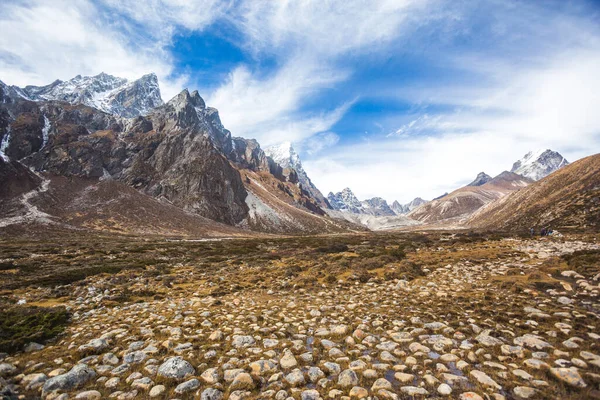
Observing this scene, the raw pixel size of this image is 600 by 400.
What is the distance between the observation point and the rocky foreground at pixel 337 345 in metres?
5.75

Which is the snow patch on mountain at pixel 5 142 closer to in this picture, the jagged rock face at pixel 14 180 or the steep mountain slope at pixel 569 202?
the jagged rock face at pixel 14 180

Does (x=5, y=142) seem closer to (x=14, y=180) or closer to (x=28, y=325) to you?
(x=14, y=180)

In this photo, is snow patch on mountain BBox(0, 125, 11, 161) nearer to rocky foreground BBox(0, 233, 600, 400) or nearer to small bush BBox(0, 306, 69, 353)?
small bush BBox(0, 306, 69, 353)

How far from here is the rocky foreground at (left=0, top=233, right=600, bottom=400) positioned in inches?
226

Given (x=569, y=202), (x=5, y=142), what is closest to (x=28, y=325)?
(x=569, y=202)

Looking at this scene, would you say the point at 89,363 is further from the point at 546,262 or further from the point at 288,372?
the point at 546,262

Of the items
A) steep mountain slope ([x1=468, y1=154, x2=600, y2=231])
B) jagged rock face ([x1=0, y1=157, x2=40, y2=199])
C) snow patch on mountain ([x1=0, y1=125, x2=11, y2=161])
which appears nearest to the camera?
steep mountain slope ([x1=468, y1=154, x2=600, y2=231])

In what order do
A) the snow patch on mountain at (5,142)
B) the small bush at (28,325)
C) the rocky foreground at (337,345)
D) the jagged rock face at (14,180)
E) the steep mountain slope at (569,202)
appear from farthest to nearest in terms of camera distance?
the snow patch on mountain at (5,142)
the jagged rock face at (14,180)
the steep mountain slope at (569,202)
the small bush at (28,325)
the rocky foreground at (337,345)

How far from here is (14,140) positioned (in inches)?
6841

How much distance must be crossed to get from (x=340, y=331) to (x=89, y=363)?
6.92 m


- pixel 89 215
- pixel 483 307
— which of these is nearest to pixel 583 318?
pixel 483 307

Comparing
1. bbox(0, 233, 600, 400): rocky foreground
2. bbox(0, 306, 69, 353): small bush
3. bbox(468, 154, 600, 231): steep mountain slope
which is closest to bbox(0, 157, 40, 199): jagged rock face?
bbox(0, 306, 69, 353): small bush

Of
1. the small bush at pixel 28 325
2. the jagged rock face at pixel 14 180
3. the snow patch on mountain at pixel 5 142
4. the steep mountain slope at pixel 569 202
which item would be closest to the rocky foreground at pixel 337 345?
the small bush at pixel 28 325

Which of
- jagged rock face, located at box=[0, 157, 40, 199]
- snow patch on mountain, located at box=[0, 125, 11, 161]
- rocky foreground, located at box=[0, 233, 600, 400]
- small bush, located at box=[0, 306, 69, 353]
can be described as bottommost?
rocky foreground, located at box=[0, 233, 600, 400]
